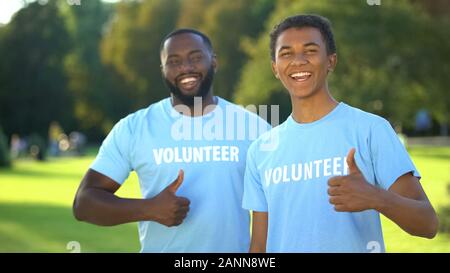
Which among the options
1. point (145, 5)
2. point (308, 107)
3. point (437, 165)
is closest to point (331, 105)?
point (308, 107)

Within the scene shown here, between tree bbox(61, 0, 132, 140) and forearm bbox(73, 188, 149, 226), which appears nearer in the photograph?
forearm bbox(73, 188, 149, 226)

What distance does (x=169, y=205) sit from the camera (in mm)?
3891

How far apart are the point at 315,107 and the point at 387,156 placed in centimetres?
48

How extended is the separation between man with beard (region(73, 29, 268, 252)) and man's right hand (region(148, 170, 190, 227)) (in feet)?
0.22

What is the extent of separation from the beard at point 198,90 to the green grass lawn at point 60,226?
6113mm

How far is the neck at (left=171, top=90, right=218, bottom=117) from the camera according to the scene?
4.45 metres

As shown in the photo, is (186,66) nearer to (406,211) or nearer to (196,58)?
(196,58)

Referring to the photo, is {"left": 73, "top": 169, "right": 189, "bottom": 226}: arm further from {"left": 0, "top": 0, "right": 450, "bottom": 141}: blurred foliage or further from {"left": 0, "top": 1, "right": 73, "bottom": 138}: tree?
{"left": 0, "top": 1, "right": 73, "bottom": 138}: tree

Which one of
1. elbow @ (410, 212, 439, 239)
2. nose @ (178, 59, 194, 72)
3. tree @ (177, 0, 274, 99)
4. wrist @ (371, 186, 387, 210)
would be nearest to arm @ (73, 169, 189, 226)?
nose @ (178, 59, 194, 72)

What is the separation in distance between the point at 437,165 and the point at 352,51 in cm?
1143

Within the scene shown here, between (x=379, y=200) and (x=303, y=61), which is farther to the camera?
(x=303, y=61)

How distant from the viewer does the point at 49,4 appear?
47.3 metres

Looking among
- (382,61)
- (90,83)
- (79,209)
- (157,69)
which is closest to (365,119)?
(79,209)

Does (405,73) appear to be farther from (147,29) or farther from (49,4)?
(49,4)
